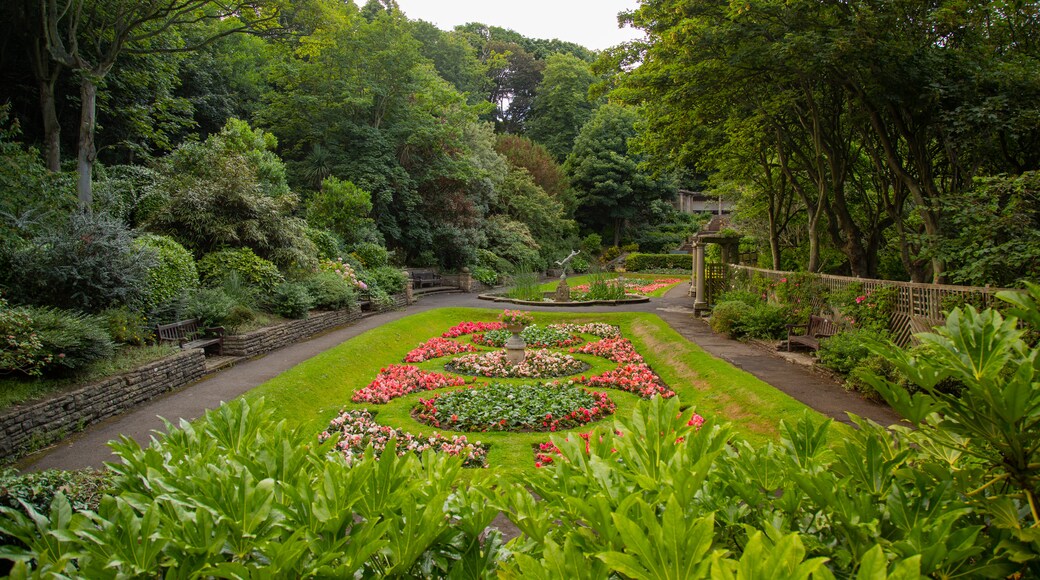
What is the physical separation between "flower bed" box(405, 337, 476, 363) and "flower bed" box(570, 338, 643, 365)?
8.97 ft

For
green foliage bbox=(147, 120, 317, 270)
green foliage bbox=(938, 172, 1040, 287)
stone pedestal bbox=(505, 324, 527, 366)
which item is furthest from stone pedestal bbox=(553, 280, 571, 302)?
green foliage bbox=(938, 172, 1040, 287)

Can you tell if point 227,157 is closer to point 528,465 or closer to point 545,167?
point 528,465

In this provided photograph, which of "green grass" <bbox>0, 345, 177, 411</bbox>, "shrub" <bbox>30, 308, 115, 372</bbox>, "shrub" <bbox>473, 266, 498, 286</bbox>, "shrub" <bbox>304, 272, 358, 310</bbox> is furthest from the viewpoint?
"shrub" <bbox>473, 266, 498, 286</bbox>

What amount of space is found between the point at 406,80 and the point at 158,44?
10037 mm

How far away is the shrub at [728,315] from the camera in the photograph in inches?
542

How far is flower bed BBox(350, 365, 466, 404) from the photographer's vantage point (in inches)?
361

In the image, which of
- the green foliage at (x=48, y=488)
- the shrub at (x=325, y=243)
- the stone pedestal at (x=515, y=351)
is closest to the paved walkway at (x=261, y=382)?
the green foliage at (x=48, y=488)

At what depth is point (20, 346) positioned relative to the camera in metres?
6.89

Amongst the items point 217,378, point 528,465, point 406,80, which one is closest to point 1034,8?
point 528,465

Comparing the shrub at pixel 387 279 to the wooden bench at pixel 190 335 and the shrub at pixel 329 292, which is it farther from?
the wooden bench at pixel 190 335

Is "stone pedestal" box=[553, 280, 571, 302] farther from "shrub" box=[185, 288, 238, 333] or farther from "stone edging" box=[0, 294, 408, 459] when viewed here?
"shrub" box=[185, 288, 238, 333]

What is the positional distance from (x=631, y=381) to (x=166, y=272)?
9.57m

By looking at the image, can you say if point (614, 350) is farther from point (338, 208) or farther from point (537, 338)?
point (338, 208)

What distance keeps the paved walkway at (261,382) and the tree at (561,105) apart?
36439 mm
